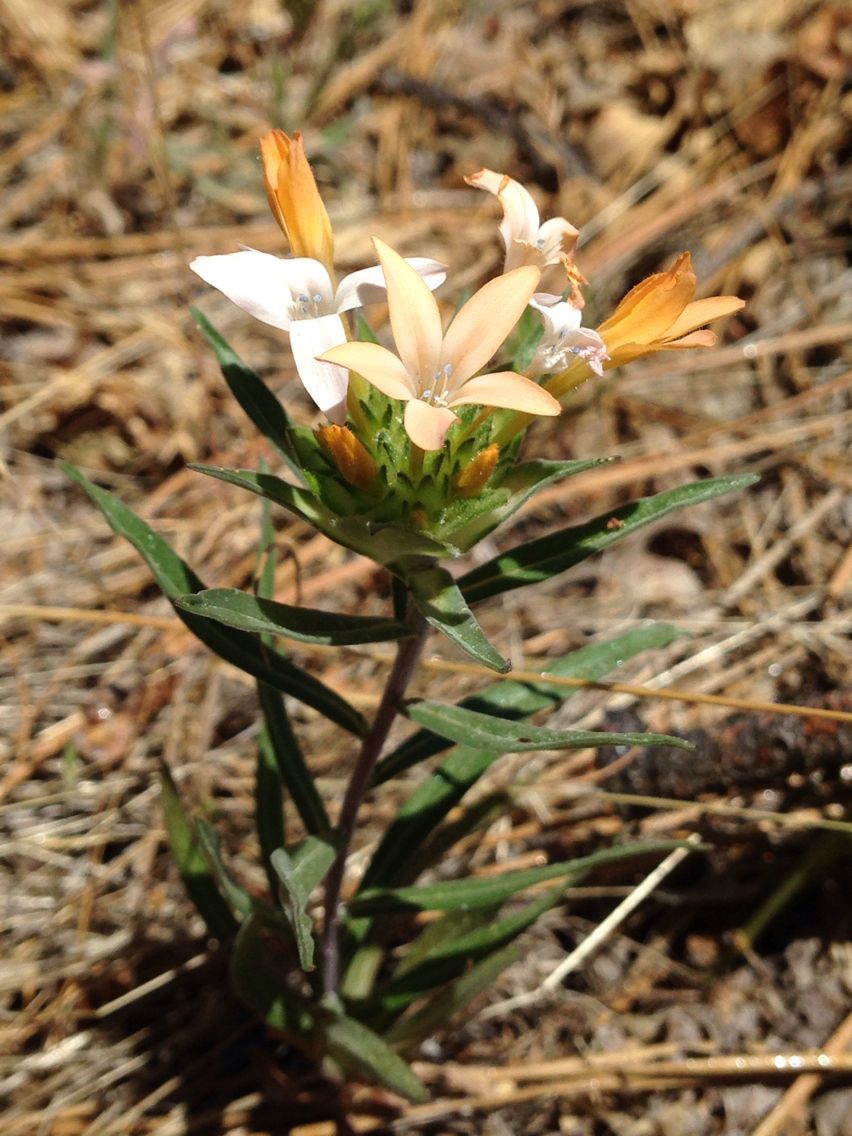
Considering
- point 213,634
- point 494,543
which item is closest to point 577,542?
point 213,634

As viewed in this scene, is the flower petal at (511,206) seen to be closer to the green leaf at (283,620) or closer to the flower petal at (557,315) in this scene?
the flower petal at (557,315)

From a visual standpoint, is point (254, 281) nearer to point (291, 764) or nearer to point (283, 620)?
point (283, 620)

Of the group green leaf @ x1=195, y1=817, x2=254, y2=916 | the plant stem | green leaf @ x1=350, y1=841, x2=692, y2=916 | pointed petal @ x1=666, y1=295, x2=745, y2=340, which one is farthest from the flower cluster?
green leaf @ x1=350, y1=841, x2=692, y2=916

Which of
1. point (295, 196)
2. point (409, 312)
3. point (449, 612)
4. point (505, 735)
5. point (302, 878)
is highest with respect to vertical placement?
point (295, 196)

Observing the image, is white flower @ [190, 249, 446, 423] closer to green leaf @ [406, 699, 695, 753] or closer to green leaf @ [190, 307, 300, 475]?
green leaf @ [190, 307, 300, 475]

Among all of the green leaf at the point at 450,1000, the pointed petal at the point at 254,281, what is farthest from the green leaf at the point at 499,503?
the green leaf at the point at 450,1000
